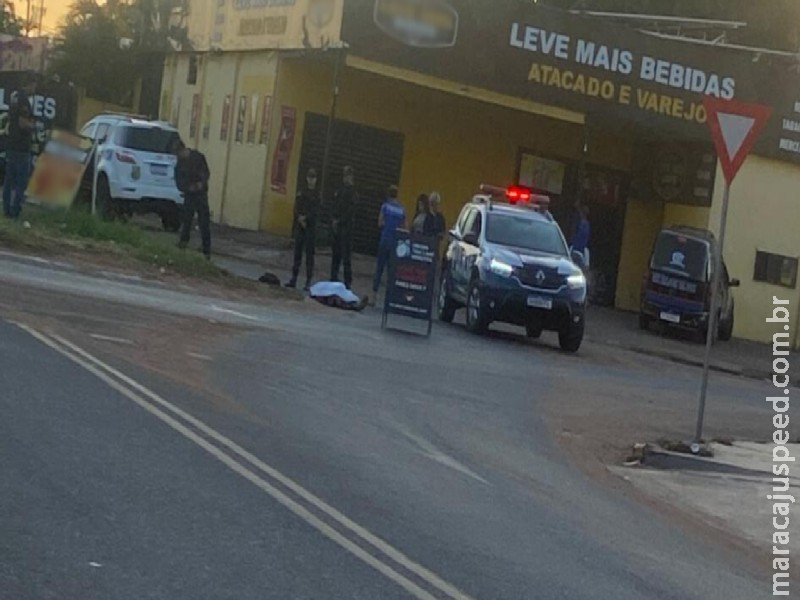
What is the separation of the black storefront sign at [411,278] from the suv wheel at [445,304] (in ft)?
9.90

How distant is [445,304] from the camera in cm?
2417

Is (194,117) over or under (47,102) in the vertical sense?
over

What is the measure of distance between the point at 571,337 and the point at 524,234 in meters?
Result: 1.67

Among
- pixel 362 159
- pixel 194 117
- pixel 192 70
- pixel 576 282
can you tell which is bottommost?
pixel 576 282

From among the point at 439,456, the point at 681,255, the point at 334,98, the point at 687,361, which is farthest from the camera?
the point at 681,255

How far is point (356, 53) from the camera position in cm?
2994

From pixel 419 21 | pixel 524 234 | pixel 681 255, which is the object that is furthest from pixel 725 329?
pixel 524 234

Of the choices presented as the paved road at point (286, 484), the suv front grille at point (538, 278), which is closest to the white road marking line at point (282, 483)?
the paved road at point (286, 484)

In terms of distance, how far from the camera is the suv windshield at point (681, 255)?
3066 centimetres

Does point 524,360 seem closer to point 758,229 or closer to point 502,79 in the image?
point 502,79

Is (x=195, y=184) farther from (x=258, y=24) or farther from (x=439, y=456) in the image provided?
(x=439, y=456)

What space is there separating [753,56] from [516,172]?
5867 mm

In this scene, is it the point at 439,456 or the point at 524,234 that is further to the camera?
the point at 524,234

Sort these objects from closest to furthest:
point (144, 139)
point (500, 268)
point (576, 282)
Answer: point (500, 268) → point (576, 282) → point (144, 139)
